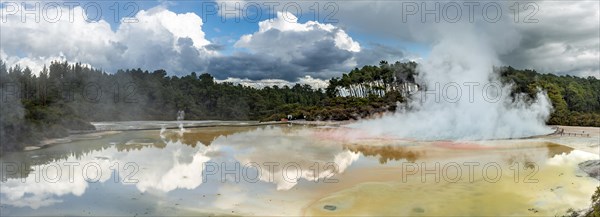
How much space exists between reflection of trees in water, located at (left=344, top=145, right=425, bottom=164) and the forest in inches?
682

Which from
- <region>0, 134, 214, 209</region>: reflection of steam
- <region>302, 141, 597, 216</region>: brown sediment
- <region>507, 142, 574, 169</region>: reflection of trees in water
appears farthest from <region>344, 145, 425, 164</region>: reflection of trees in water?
<region>0, 134, 214, 209</region>: reflection of steam

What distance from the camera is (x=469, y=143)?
22.3 metres

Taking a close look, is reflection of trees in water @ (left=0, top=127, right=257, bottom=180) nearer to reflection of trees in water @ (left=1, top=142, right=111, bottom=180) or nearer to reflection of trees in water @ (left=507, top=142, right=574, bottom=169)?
reflection of trees in water @ (left=1, top=142, right=111, bottom=180)

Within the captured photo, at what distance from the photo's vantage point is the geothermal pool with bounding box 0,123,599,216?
1034cm

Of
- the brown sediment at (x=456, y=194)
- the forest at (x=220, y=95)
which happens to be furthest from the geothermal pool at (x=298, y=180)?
the forest at (x=220, y=95)

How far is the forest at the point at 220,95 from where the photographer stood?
131ft

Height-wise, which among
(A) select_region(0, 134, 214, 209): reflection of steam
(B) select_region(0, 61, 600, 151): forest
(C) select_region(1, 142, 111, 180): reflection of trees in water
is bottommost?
(A) select_region(0, 134, 214, 209): reflection of steam

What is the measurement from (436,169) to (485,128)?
12.1m

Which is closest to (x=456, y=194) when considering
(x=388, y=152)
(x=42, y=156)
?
(x=388, y=152)

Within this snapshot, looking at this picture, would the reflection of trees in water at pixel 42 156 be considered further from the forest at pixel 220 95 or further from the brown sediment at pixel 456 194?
the brown sediment at pixel 456 194

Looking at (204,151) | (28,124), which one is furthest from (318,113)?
(28,124)

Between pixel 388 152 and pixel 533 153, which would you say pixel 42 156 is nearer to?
pixel 388 152

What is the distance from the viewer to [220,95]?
61906mm

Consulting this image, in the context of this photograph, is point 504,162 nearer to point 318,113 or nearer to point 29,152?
point 29,152
